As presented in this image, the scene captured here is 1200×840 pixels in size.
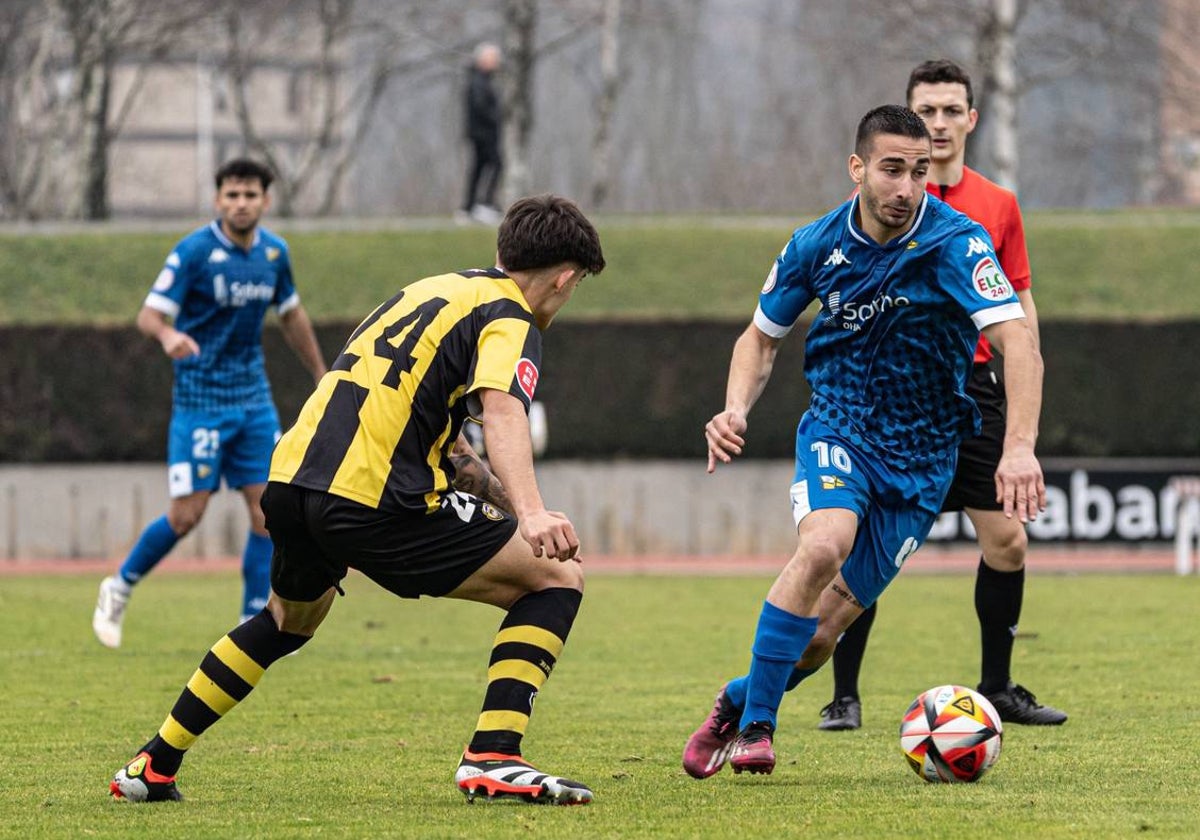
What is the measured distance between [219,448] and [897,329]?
4979 millimetres

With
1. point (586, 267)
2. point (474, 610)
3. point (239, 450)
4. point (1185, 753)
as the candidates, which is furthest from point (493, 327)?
point (474, 610)

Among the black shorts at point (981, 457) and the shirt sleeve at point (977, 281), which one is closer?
the shirt sleeve at point (977, 281)

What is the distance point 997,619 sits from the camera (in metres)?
7.53

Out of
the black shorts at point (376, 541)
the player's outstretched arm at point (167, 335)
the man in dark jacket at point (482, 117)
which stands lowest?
the black shorts at point (376, 541)

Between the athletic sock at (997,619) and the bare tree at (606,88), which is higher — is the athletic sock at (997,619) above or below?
below

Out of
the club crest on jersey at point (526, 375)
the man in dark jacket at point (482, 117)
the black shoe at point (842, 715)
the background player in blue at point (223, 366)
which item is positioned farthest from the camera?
the man in dark jacket at point (482, 117)

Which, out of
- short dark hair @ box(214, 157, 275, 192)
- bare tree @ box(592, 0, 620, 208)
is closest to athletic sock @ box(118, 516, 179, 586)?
short dark hair @ box(214, 157, 275, 192)

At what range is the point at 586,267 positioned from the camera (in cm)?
552

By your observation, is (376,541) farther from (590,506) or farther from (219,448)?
(590,506)

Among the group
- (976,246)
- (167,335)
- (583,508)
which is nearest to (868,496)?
(976,246)

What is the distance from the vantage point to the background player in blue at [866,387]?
584cm

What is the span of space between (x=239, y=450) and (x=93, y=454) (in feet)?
29.0

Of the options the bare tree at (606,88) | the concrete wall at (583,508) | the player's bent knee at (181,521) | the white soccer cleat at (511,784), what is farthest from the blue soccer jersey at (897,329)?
the bare tree at (606,88)

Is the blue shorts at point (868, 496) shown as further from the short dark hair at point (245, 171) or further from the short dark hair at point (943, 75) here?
the short dark hair at point (245, 171)
